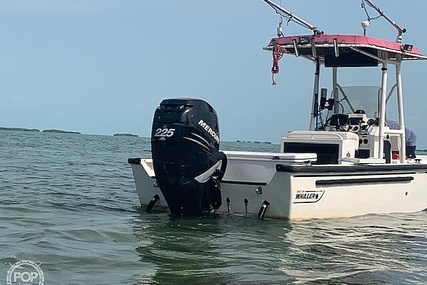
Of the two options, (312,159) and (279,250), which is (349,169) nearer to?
(312,159)

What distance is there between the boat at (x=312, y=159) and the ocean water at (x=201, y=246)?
239 millimetres

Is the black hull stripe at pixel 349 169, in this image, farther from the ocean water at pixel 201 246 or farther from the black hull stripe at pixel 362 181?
the ocean water at pixel 201 246

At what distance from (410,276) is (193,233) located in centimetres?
270

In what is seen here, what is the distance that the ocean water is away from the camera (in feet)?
20.7

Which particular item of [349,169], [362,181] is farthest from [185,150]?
[362,181]

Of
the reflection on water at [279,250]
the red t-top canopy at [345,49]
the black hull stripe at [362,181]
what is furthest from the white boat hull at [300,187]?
the red t-top canopy at [345,49]

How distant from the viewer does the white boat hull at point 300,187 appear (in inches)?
358

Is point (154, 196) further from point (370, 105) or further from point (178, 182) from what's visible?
point (370, 105)

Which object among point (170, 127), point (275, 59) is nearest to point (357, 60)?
point (275, 59)

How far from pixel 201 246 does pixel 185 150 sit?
1504 millimetres

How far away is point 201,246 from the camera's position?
7.63 meters

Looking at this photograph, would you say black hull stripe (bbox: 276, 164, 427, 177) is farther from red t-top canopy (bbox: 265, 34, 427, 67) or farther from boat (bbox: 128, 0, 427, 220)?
red t-top canopy (bbox: 265, 34, 427, 67)

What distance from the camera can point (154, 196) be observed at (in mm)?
10023

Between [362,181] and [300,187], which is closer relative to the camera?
[300,187]
